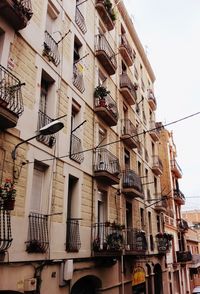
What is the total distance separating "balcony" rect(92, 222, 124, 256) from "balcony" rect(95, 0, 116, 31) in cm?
1096

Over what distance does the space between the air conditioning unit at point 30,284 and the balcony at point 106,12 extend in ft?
44.5

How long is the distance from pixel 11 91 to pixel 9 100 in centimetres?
23

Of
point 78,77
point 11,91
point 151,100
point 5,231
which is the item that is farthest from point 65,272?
point 151,100

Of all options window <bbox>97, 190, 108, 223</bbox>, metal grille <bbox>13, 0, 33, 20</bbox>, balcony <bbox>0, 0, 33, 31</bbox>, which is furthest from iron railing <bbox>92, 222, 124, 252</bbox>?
metal grille <bbox>13, 0, 33, 20</bbox>

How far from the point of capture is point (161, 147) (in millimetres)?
31266

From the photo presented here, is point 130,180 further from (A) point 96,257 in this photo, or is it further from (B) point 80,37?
(B) point 80,37

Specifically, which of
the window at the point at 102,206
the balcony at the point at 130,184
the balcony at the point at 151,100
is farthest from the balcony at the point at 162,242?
the balcony at the point at 151,100

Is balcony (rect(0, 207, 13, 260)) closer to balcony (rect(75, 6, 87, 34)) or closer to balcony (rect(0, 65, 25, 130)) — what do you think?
balcony (rect(0, 65, 25, 130))

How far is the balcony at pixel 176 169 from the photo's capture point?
105ft

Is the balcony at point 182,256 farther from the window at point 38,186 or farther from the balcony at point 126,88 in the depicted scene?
the window at point 38,186

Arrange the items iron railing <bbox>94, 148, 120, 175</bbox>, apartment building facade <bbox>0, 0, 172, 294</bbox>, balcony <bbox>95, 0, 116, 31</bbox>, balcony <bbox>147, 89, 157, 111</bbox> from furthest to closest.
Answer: balcony <bbox>147, 89, 157, 111</bbox>, balcony <bbox>95, 0, 116, 31</bbox>, iron railing <bbox>94, 148, 120, 175</bbox>, apartment building facade <bbox>0, 0, 172, 294</bbox>

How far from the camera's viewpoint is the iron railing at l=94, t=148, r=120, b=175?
1261 centimetres

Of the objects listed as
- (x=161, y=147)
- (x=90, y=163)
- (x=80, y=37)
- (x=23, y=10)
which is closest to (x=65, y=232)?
(x=90, y=163)

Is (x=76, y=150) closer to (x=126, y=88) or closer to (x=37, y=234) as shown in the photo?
(x=37, y=234)
